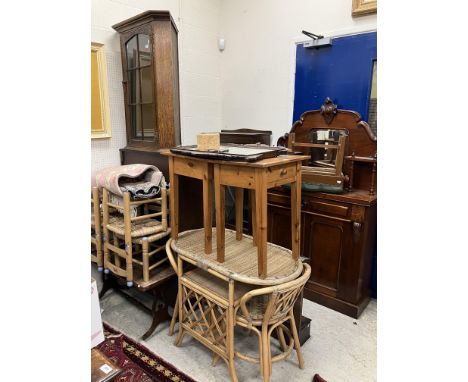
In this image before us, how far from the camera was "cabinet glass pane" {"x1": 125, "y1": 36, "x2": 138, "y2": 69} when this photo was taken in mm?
2238

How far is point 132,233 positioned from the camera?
184 cm

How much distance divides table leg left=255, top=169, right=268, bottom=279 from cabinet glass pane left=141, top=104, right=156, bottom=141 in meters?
1.14

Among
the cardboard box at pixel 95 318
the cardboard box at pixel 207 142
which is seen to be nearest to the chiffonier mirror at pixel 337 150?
the cardboard box at pixel 207 142

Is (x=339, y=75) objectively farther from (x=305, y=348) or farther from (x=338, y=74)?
(x=305, y=348)

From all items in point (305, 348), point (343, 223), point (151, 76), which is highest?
point (151, 76)

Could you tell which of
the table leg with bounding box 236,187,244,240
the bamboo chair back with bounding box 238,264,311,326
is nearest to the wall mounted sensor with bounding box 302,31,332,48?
the table leg with bounding box 236,187,244,240

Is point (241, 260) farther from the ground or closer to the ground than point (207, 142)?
closer to the ground

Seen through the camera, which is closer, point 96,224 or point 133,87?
point 96,224

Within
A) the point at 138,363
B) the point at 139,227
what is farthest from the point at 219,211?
the point at 138,363

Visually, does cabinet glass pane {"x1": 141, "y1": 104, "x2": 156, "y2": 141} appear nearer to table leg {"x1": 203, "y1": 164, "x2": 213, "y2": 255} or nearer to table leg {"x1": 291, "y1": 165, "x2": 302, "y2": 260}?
table leg {"x1": 203, "y1": 164, "x2": 213, "y2": 255}

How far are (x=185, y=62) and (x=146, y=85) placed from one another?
2.60ft

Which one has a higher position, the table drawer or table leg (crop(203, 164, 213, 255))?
the table drawer
